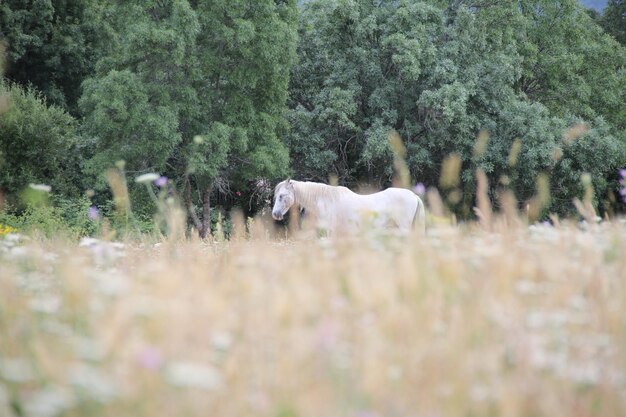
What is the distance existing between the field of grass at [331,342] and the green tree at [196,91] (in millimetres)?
18971

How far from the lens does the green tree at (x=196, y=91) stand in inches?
888

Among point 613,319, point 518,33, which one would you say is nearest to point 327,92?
point 518,33

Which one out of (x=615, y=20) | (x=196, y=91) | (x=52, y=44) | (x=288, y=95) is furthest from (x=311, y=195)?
(x=615, y=20)

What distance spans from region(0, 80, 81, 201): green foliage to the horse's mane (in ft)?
43.1

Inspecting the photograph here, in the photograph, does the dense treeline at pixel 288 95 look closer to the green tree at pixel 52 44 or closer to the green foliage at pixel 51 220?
the green tree at pixel 52 44

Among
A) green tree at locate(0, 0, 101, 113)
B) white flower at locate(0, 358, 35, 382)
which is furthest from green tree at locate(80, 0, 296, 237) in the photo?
white flower at locate(0, 358, 35, 382)

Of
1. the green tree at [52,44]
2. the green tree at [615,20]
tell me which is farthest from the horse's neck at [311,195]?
the green tree at [615,20]

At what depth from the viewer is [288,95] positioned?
27344 mm

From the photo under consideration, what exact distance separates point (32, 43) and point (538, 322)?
29057mm

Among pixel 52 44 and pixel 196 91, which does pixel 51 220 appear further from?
pixel 52 44

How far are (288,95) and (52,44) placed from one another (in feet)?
31.3

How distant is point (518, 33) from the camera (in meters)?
30.3

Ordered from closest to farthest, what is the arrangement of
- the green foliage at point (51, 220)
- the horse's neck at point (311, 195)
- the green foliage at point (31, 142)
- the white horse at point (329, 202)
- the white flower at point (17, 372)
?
the white flower at point (17, 372) < the white horse at point (329, 202) < the horse's neck at point (311, 195) < the green foliage at point (51, 220) < the green foliage at point (31, 142)

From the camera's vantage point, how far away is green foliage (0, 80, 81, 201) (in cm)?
2323
